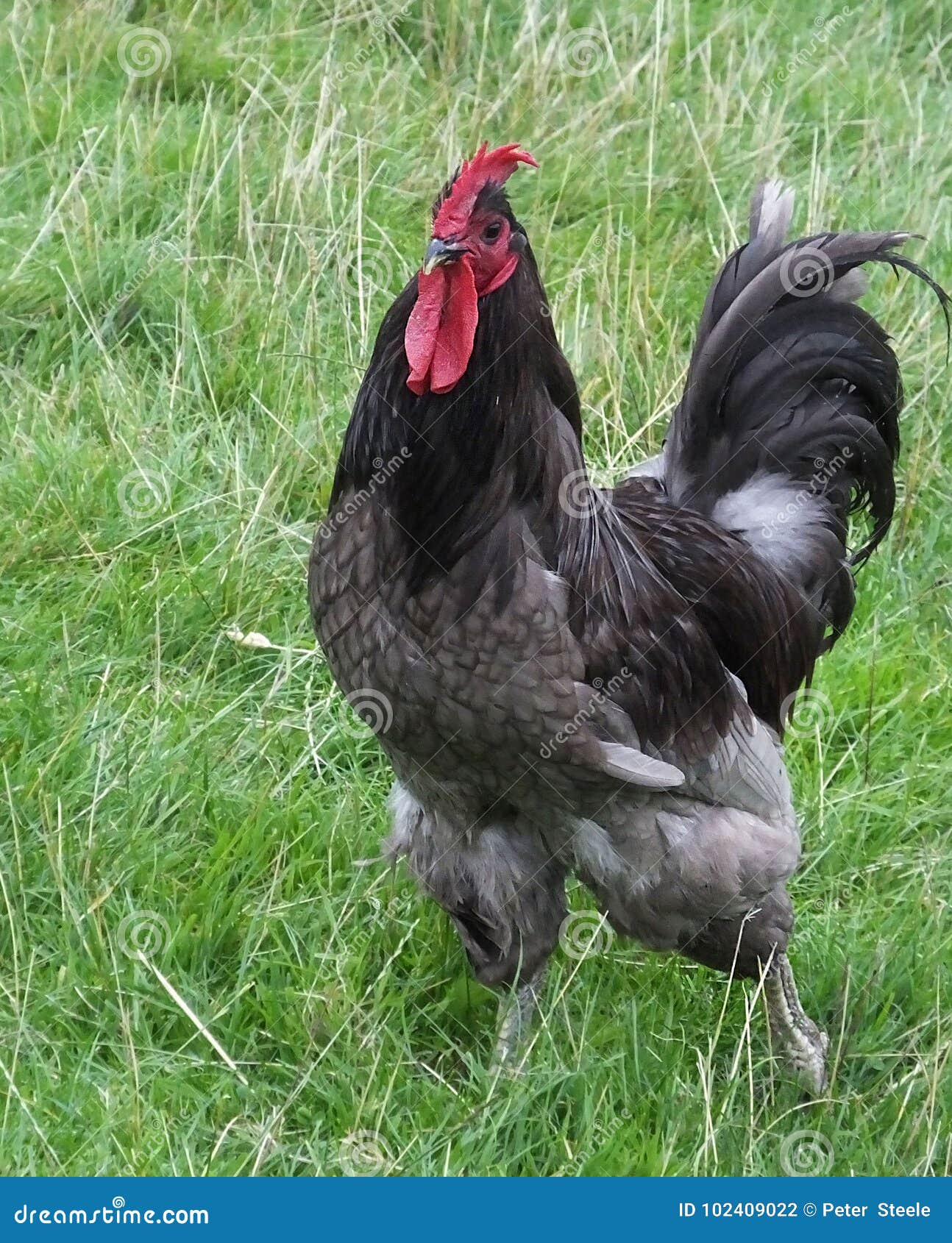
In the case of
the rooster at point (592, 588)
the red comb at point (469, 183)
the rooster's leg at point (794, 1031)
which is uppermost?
the red comb at point (469, 183)

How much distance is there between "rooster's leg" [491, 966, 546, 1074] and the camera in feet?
12.8

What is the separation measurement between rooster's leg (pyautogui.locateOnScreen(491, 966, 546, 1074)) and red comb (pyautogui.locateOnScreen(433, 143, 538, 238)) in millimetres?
1942

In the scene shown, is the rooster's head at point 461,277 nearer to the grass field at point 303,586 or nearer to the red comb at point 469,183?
the red comb at point 469,183

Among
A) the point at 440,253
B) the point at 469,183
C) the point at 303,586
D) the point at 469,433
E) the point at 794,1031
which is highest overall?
the point at 469,183

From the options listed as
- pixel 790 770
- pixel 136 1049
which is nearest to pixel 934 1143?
pixel 790 770

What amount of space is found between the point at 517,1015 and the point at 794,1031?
738 mm

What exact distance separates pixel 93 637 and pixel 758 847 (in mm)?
2231

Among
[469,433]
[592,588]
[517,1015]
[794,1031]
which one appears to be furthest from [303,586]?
[794,1031]

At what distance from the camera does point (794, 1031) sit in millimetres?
4023

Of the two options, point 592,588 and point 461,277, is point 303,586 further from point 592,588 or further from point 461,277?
point 461,277

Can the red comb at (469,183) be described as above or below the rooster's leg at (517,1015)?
above

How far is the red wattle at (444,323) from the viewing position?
3.04 m

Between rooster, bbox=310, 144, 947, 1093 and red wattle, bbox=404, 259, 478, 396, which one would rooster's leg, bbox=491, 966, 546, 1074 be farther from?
red wattle, bbox=404, 259, 478, 396

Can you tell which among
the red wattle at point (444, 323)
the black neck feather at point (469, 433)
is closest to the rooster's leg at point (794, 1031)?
the black neck feather at point (469, 433)
